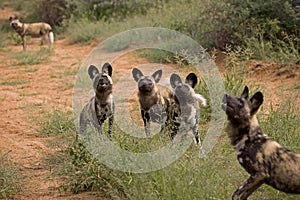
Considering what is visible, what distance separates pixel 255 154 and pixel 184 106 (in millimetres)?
1653

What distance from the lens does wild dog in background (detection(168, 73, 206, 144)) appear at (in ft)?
16.2

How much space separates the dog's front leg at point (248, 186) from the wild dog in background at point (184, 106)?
1389 mm

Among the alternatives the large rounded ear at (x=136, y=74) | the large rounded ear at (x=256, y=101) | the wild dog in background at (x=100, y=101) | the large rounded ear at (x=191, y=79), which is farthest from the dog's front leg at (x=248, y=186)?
the large rounded ear at (x=136, y=74)

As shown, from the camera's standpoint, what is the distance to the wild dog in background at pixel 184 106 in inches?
194

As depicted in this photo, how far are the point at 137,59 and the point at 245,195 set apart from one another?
7.17 meters

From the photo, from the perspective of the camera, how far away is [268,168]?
134 inches

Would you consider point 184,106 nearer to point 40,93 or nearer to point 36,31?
point 40,93

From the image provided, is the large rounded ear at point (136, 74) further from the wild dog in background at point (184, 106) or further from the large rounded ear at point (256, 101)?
the large rounded ear at point (256, 101)

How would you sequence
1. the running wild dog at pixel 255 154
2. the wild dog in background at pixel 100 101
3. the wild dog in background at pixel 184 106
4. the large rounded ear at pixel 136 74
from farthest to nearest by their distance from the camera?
the large rounded ear at pixel 136 74
the wild dog in background at pixel 100 101
the wild dog in background at pixel 184 106
the running wild dog at pixel 255 154

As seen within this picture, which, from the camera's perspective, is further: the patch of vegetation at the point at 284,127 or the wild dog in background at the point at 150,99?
the wild dog in background at the point at 150,99

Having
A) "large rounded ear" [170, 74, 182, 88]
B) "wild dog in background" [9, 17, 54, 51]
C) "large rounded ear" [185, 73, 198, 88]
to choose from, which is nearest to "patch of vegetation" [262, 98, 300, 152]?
"large rounded ear" [185, 73, 198, 88]

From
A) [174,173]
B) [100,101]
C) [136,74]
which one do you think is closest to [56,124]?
[100,101]

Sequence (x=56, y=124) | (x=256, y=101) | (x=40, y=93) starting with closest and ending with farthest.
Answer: (x=256, y=101), (x=56, y=124), (x=40, y=93)

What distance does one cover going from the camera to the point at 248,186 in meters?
3.43
